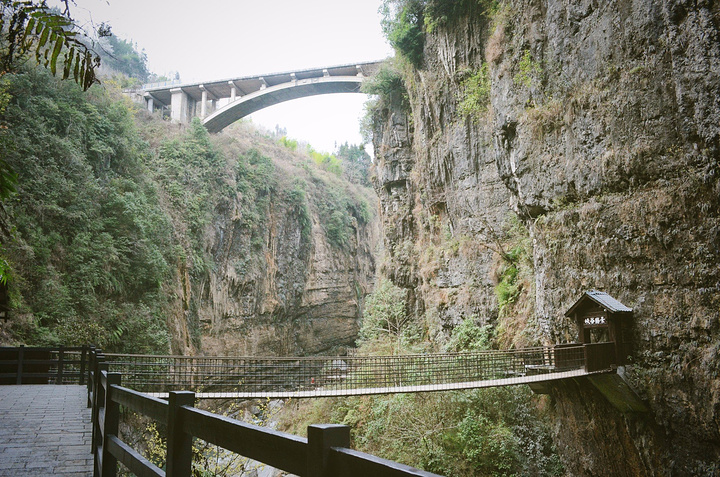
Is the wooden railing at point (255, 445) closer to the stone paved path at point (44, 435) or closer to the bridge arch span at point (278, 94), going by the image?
the stone paved path at point (44, 435)

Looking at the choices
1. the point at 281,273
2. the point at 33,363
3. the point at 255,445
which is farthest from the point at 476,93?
the point at 281,273

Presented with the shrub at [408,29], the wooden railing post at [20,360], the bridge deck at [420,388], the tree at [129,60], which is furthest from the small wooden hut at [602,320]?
the tree at [129,60]

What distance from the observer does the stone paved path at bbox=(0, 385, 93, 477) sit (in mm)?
4047

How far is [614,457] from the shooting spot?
989 centimetres

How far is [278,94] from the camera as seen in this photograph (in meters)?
34.1

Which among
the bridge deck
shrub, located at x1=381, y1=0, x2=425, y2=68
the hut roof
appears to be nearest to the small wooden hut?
the hut roof

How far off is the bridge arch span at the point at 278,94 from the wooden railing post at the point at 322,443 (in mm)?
31654

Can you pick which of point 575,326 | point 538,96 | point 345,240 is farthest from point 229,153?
point 575,326

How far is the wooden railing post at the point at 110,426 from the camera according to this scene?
3.31 metres

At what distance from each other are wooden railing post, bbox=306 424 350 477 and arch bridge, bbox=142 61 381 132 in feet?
105

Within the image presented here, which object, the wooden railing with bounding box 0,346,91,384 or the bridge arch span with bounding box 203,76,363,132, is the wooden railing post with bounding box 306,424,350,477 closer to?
the wooden railing with bounding box 0,346,91,384

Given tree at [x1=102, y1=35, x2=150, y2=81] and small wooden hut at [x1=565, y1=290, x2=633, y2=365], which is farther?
tree at [x1=102, y1=35, x2=150, y2=81]

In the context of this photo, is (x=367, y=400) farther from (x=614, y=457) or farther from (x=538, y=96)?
(x=538, y=96)

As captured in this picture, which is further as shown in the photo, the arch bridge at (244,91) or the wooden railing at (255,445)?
the arch bridge at (244,91)
